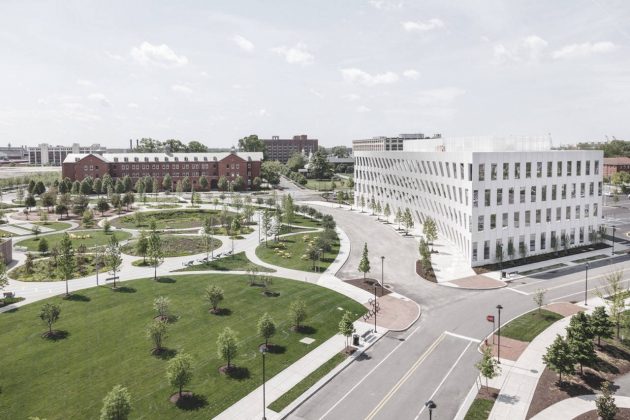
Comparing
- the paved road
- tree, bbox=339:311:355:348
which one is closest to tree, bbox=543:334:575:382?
the paved road

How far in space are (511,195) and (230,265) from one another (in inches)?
1559

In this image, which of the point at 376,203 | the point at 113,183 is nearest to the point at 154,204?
the point at 113,183

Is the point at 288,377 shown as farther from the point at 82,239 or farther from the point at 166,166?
the point at 166,166

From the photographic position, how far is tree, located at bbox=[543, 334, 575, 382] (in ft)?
94.6

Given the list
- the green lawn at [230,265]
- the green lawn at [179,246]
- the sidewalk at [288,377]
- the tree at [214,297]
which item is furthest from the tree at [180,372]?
the green lawn at [179,246]

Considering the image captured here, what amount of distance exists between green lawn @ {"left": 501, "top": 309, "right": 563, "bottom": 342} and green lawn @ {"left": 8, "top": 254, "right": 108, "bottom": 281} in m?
47.0

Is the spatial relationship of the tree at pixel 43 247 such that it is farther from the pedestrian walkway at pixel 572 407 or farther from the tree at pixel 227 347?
the pedestrian walkway at pixel 572 407

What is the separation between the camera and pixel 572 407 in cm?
2708

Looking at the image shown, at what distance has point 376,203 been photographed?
334ft

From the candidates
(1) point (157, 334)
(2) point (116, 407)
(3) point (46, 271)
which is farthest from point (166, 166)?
(2) point (116, 407)

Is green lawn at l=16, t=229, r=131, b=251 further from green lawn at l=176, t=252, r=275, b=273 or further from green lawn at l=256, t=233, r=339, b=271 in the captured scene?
green lawn at l=256, t=233, r=339, b=271

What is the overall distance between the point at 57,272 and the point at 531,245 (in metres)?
63.7

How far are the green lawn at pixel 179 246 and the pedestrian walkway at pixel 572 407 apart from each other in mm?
49830

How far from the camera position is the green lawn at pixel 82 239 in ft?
222
